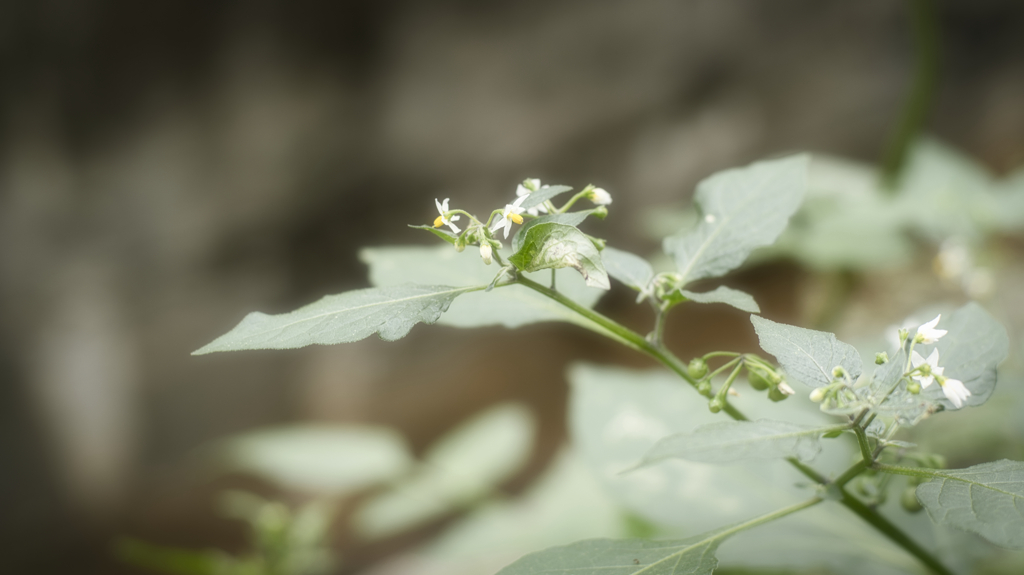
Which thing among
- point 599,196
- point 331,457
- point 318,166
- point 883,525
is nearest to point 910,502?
point 883,525

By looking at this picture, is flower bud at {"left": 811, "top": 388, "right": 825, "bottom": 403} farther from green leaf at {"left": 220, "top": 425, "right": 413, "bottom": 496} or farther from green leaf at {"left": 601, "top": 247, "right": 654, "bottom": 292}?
green leaf at {"left": 220, "top": 425, "right": 413, "bottom": 496}

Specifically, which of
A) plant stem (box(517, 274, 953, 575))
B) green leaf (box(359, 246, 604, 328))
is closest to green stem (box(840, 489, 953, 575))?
plant stem (box(517, 274, 953, 575))

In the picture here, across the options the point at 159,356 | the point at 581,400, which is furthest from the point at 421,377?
the point at 581,400

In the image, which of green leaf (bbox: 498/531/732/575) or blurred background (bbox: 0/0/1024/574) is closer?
green leaf (bbox: 498/531/732/575)

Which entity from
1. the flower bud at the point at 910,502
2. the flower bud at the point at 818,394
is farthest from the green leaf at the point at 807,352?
the flower bud at the point at 910,502

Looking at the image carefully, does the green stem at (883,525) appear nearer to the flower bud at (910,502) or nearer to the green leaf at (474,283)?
the flower bud at (910,502)

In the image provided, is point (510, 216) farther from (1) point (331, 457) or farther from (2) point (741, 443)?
(1) point (331, 457)

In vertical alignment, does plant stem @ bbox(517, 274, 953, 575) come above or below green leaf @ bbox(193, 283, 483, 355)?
below
